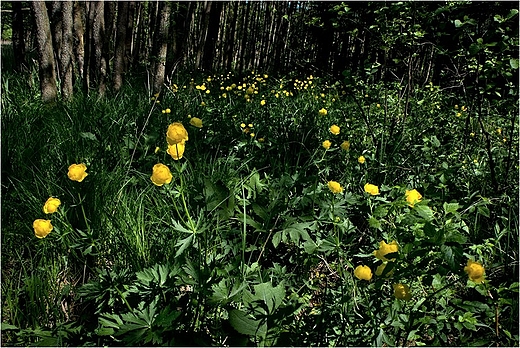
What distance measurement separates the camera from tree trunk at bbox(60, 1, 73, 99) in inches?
132

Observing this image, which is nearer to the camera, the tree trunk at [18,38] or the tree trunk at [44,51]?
the tree trunk at [44,51]

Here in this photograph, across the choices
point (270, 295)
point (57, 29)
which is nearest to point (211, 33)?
point (57, 29)

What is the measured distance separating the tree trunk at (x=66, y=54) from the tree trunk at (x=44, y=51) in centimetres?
22

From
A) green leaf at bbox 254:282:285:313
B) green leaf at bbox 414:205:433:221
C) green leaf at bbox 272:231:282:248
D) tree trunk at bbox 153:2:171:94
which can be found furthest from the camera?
tree trunk at bbox 153:2:171:94

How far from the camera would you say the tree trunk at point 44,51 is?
2.95 m

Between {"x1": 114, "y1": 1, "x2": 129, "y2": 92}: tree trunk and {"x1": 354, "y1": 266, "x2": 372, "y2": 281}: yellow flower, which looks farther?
{"x1": 114, "y1": 1, "x2": 129, "y2": 92}: tree trunk

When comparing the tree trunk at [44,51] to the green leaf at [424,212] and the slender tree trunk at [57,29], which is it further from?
the green leaf at [424,212]

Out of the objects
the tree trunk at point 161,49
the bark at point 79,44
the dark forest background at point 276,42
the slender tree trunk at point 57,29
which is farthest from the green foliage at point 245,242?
the bark at point 79,44

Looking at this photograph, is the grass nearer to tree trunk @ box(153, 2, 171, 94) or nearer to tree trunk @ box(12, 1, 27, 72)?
tree trunk @ box(153, 2, 171, 94)

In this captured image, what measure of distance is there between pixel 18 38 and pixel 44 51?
12.4ft

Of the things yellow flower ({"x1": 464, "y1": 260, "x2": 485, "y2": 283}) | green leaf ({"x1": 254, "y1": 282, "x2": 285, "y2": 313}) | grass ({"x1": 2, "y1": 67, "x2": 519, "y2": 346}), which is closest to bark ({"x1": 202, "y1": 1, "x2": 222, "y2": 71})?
grass ({"x1": 2, "y1": 67, "x2": 519, "y2": 346})

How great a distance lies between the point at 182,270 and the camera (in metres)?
1.25

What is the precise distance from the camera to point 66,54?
11.2 feet

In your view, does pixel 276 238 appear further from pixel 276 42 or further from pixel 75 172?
pixel 276 42
